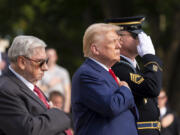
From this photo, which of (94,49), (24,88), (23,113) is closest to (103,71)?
(94,49)

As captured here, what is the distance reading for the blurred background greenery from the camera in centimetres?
1238

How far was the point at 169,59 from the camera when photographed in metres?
13.4

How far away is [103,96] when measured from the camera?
4055 millimetres

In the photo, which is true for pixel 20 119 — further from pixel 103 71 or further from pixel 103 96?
pixel 103 71

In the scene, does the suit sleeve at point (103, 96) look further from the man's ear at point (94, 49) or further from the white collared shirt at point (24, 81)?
the white collared shirt at point (24, 81)

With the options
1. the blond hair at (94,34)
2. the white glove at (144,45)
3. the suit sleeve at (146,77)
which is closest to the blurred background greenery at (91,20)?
the white glove at (144,45)

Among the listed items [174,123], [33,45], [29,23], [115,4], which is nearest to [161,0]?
[115,4]

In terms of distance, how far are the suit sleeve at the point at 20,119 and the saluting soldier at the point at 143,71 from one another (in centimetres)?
93

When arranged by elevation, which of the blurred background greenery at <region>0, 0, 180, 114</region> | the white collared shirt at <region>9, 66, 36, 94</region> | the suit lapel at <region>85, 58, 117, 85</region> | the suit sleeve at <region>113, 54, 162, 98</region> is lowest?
the blurred background greenery at <region>0, 0, 180, 114</region>

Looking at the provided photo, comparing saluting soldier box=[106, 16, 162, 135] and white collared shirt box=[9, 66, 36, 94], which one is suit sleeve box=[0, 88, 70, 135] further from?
saluting soldier box=[106, 16, 162, 135]

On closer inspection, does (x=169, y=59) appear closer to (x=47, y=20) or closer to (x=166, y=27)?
(x=166, y=27)

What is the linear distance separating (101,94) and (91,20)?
34.5 ft

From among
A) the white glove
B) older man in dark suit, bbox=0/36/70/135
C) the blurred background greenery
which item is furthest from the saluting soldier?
the blurred background greenery

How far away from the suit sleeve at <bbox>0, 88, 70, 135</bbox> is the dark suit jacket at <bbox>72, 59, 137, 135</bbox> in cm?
29
